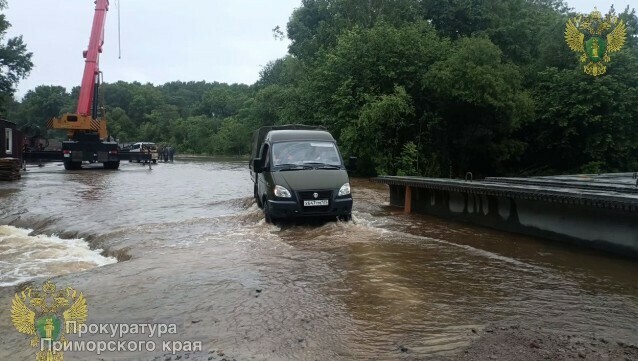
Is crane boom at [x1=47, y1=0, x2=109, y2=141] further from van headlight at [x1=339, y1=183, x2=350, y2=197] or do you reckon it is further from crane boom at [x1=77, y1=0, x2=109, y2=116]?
van headlight at [x1=339, y1=183, x2=350, y2=197]

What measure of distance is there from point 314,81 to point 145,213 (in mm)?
20530

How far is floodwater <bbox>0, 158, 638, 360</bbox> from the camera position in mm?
4668

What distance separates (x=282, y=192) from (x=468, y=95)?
18.0 m

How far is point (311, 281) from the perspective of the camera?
21.9ft

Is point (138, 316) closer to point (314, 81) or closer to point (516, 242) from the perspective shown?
point (516, 242)

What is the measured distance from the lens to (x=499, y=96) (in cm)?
2544

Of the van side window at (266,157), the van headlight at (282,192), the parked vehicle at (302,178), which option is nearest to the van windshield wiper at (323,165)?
the parked vehicle at (302,178)

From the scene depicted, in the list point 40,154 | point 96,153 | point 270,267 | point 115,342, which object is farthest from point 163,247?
point 40,154

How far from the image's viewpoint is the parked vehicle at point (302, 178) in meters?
10.2

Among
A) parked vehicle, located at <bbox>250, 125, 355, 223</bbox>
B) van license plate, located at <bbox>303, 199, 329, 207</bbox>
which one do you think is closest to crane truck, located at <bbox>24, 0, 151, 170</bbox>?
parked vehicle, located at <bbox>250, 125, 355, 223</bbox>

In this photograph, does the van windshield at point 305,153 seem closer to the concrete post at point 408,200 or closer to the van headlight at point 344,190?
the van headlight at point 344,190

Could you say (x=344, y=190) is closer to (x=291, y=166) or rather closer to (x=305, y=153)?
(x=291, y=166)

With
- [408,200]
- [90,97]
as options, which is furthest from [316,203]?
[90,97]

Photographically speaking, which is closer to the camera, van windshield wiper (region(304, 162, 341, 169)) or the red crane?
van windshield wiper (region(304, 162, 341, 169))
